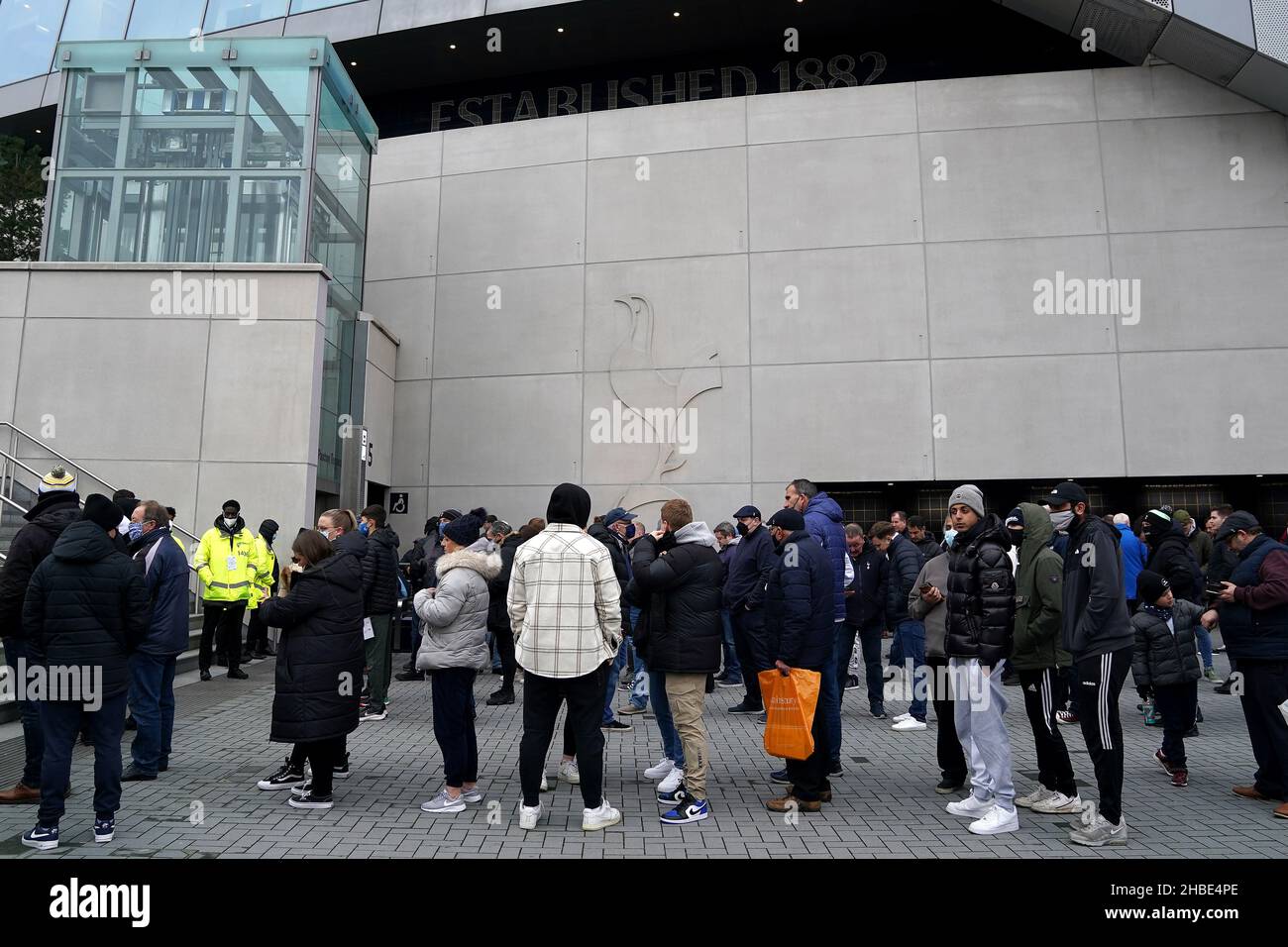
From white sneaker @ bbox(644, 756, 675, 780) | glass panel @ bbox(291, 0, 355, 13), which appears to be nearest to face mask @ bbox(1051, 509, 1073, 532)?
white sneaker @ bbox(644, 756, 675, 780)

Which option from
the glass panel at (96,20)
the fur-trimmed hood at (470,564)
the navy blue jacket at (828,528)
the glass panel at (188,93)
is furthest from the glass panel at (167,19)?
the navy blue jacket at (828,528)

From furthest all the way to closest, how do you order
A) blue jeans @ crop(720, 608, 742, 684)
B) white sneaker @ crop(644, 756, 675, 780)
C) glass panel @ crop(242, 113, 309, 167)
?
glass panel @ crop(242, 113, 309, 167) < blue jeans @ crop(720, 608, 742, 684) < white sneaker @ crop(644, 756, 675, 780)

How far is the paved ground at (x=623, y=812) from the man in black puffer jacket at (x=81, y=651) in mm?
323

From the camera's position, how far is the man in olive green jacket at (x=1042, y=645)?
5.32 metres

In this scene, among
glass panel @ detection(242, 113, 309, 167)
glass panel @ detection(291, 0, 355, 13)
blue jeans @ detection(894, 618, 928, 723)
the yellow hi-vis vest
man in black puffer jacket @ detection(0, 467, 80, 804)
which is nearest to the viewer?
man in black puffer jacket @ detection(0, 467, 80, 804)

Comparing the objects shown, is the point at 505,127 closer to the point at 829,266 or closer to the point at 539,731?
the point at 829,266

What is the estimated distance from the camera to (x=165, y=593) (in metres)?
6.49

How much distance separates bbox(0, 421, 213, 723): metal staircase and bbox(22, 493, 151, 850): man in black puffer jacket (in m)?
6.33

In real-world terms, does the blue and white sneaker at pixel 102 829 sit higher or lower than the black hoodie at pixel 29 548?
lower

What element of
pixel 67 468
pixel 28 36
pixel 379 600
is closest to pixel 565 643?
pixel 379 600

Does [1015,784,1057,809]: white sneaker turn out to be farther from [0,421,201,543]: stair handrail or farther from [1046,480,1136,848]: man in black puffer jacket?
[0,421,201,543]: stair handrail

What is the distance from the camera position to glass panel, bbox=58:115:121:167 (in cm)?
1441

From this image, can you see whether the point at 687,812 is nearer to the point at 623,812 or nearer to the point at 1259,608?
the point at 623,812

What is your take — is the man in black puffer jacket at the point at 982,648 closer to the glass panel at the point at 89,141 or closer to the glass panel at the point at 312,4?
the glass panel at the point at 89,141
